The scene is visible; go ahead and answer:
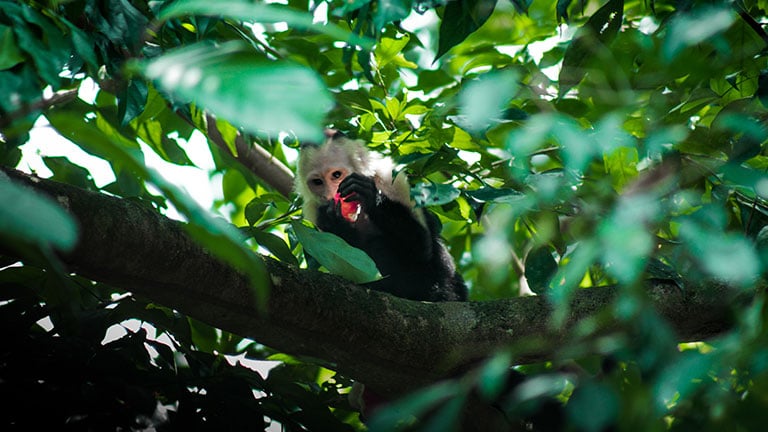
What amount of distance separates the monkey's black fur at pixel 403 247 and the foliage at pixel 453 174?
0.29 m

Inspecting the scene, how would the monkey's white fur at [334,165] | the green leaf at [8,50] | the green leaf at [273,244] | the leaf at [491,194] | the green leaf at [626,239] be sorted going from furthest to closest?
the monkey's white fur at [334,165] → the green leaf at [273,244] → the leaf at [491,194] → the green leaf at [8,50] → the green leaf at [626,239]

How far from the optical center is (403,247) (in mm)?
2764

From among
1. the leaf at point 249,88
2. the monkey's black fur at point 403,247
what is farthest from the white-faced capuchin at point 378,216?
the leaf at point 249,88

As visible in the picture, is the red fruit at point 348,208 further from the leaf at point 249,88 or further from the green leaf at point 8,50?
the leaf at point 249,88

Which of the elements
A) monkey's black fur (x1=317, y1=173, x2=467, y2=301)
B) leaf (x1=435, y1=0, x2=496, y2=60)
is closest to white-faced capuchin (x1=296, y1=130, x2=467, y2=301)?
monkey's black fur (x1=317, y1=173, x2=467, y2=301)

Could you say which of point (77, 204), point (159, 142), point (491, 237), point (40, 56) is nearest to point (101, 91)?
point (159, 142)

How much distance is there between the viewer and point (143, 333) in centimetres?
194

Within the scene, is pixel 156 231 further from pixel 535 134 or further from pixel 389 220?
pixel 389 220

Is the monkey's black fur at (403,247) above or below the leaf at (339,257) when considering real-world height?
below

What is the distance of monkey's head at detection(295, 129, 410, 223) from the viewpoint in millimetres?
2889

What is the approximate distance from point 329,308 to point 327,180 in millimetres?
1271

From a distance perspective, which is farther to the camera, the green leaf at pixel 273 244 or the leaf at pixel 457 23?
the green leaf at pixel 273 244

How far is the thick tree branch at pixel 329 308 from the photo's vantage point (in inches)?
58.7

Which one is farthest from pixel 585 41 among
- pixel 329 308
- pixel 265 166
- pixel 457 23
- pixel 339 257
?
pixel 265 166
